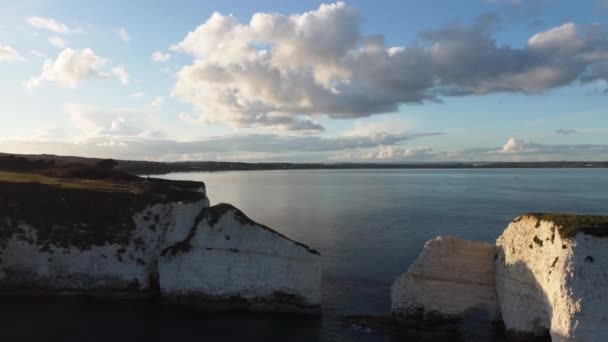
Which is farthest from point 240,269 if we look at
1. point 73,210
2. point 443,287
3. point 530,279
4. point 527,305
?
point 530,279

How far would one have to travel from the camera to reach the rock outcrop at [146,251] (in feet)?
94.4

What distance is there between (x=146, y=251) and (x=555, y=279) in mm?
26592

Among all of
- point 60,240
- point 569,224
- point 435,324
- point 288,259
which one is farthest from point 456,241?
point 60,240

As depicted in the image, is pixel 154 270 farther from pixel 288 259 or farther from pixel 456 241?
pixel 456 241

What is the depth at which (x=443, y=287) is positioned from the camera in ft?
86.5

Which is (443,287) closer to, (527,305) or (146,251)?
(527,305)

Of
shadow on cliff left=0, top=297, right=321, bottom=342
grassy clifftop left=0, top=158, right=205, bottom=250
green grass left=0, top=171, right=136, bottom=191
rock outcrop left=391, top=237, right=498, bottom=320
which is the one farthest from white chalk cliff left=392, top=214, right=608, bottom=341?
green grass left=0, top=171, right=136, bottom=191

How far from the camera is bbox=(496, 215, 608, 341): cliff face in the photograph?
64.2ft

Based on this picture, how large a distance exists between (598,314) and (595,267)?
2.13 m

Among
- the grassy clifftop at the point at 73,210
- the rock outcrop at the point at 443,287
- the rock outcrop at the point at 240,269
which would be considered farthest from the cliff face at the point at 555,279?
the grassy clifftop at the point at 73,210

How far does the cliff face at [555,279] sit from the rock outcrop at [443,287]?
1.16 meters

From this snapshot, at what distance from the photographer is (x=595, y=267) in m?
19.8

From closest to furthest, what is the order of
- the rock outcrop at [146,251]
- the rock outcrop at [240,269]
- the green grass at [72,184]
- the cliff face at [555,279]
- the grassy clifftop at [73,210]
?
the cliff face at [555,279] → the rock outcrop at [240,269] → the rock outcrop at [146,251] → the grassy clifftop at [73,210] → the green grass at [72,184]

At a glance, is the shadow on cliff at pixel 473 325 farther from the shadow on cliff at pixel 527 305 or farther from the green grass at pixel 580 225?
the green grass at pixel 580 225
